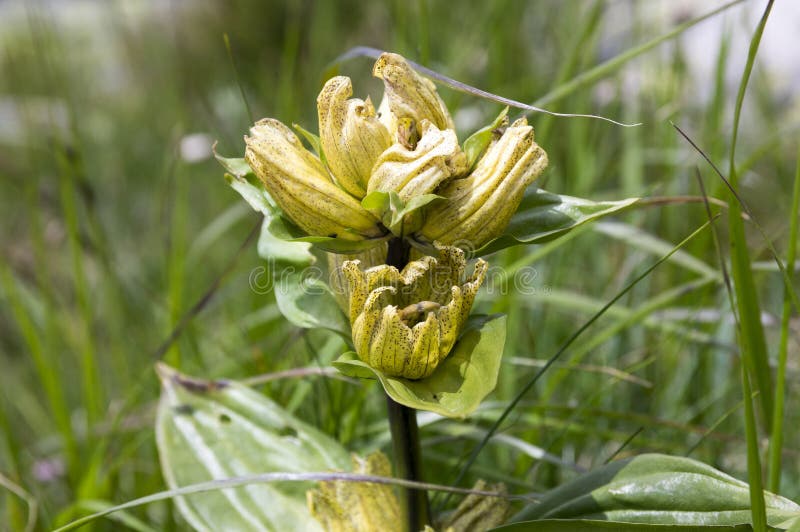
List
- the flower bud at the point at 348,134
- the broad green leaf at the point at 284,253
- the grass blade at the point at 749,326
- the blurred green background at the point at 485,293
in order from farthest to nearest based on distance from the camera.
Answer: the blurred green background at the point at 485,293 < the broad green leaf at the point at 284,253 < the flower bud at the point at 348,134 < the grass blade at the point at 749,326

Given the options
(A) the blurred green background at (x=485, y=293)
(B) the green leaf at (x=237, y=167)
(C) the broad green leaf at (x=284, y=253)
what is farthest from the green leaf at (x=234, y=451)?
(B) the green leaf at (x=237, y=167)

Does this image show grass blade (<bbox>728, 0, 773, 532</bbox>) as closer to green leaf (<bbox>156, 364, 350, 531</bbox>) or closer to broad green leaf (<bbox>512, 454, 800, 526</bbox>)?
broad green leaf (<bbox>512, 454, 800, 526</bbox>)

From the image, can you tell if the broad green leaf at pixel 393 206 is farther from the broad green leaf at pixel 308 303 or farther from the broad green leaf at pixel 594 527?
the broad green leaf at pixel 594 527

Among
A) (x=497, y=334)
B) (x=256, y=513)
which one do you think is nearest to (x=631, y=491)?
(x=497, y=334)

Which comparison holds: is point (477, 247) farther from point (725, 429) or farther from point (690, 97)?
point (690, 97)

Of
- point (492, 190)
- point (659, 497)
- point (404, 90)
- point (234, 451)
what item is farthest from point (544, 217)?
point (234, 451)

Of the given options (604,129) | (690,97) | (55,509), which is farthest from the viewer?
(690,97)
